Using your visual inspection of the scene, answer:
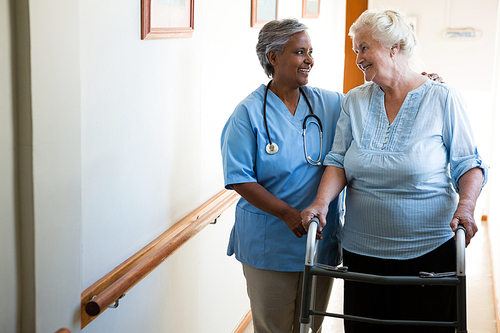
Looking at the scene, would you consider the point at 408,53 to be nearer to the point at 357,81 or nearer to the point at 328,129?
the point at 328,129

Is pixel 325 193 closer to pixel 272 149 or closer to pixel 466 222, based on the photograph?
pixel 272 149

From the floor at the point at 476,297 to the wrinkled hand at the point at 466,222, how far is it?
160 cm

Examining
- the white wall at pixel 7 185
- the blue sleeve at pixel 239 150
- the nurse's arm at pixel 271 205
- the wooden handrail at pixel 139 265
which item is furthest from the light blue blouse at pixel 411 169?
the white wall at pixel 7 185

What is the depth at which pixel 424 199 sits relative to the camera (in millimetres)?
1604

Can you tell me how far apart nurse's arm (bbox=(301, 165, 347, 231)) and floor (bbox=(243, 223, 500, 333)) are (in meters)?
1.43

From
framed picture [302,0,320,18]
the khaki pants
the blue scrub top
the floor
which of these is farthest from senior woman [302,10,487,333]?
framed picture [302,0,320,18]

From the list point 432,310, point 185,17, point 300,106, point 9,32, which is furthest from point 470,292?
point 9,32

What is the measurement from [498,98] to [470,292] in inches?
70.7

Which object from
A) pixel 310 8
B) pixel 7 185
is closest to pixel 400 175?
pixel 7 185

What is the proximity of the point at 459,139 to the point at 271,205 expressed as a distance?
618mm

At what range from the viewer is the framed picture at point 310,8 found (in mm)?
3555

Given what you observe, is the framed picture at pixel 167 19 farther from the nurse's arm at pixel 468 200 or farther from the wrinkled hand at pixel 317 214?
the nurse's arm at pixel 468 200

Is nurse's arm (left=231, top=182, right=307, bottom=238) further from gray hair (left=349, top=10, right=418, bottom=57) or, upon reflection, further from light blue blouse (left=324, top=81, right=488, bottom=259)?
gray hair (left=349, top=10, right=418, bottom=57)

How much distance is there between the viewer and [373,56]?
1659 millimetres
